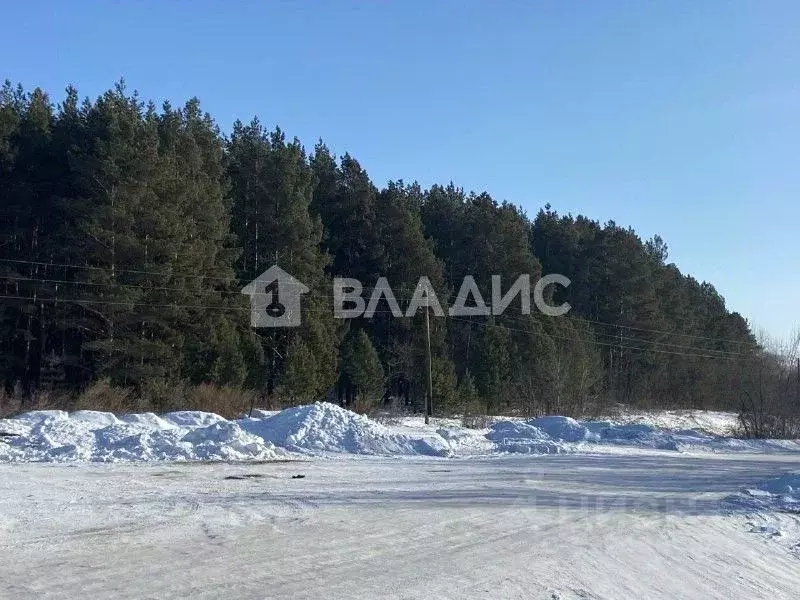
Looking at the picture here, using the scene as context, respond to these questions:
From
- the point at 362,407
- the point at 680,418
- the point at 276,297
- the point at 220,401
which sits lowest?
the point at 680,418

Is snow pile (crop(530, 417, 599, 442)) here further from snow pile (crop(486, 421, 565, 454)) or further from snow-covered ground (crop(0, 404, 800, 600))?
snow-covered ground (crop(0, 404, 800, 600))

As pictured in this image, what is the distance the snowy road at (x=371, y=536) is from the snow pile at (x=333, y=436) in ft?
16.0

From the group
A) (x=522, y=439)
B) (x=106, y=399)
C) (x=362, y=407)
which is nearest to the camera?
(x=522, y=439)

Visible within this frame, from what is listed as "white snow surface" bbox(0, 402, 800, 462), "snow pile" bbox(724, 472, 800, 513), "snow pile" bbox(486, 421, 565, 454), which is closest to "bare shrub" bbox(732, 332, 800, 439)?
"white snow surface" bbox(0, 402, 800, 462)

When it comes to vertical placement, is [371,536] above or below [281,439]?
below

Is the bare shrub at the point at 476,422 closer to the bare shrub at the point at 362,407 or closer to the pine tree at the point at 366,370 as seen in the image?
the bare shrub at the point at 362,407

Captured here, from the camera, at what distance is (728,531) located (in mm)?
12133

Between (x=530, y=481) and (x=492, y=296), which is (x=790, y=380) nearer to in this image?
(x=492, y=296)

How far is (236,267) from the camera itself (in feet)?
155

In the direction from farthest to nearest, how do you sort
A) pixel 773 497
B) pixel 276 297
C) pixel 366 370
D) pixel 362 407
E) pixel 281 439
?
pixel 276 297, pixel 366 370, pixel 362 407, pixel 281 439, pixel 773 497

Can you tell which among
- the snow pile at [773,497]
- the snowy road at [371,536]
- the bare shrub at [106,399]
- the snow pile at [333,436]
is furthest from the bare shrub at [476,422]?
the snowy road at [371,536]
